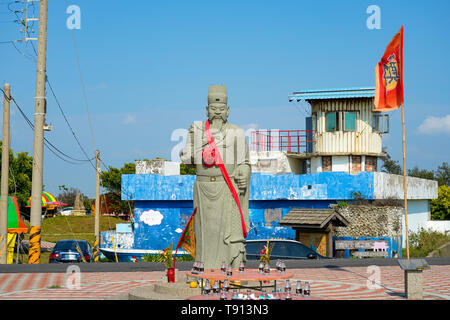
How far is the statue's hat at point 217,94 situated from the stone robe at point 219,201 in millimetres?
469

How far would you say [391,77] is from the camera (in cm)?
1204

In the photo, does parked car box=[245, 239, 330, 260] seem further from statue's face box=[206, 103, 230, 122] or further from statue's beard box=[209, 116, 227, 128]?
statue's face box=[206, 103, 230, 122]

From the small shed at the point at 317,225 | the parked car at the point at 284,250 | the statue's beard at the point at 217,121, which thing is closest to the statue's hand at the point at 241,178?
the statue's beard at the point at 217,121

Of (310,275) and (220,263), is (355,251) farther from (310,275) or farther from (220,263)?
(220,263)

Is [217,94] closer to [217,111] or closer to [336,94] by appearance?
[217,111]

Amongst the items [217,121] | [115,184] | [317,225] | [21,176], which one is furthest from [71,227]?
[217,121]

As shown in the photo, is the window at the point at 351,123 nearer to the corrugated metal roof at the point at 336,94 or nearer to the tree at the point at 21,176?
the corrugated metal roof at the point at 336,94

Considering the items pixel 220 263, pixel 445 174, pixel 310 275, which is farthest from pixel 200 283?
pixel 445 174

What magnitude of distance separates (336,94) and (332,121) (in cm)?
155

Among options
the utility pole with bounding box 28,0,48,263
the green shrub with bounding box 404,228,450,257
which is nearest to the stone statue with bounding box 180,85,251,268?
the utility pole with bounding box 28,0,48,263

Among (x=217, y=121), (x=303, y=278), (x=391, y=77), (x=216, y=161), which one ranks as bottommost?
(x=303, y=278)
